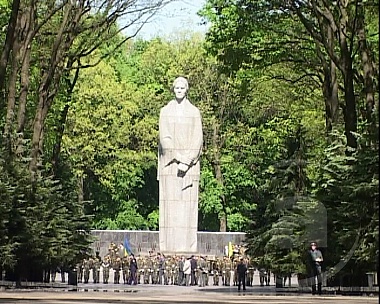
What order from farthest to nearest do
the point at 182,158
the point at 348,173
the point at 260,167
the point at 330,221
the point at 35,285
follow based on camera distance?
the point at 260,167 → the point at 182,158 → the point at 35,285 → the point at 330,221 → the point at 348,173

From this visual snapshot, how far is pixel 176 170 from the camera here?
4475cm

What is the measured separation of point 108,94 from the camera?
70.3 meters

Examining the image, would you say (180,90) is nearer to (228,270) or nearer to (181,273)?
(228,270)

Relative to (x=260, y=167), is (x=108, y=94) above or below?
above

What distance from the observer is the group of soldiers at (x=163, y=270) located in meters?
41.3

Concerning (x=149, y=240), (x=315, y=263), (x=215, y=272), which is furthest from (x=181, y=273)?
(x=149, y=240)

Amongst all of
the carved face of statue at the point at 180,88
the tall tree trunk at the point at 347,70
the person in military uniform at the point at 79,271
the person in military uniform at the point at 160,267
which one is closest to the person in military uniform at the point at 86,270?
the person in military uniform at the point at 79,271

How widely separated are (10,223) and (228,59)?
11025 mm

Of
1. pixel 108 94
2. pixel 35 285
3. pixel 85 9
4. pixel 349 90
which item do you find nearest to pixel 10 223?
pixel 35 285

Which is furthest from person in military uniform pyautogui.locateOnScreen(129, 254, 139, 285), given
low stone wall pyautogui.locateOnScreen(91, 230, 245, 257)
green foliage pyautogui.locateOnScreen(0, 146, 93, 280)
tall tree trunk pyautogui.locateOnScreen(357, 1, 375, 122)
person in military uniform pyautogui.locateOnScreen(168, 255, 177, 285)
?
low stone wall pyautogui.locateOnScreen(91, 230, 245, 257)

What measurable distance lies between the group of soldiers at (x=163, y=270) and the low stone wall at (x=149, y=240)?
468 inches

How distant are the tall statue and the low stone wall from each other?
39.5ft

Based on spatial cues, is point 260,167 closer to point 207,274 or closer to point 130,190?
point 130,190

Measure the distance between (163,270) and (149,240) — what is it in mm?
16947
